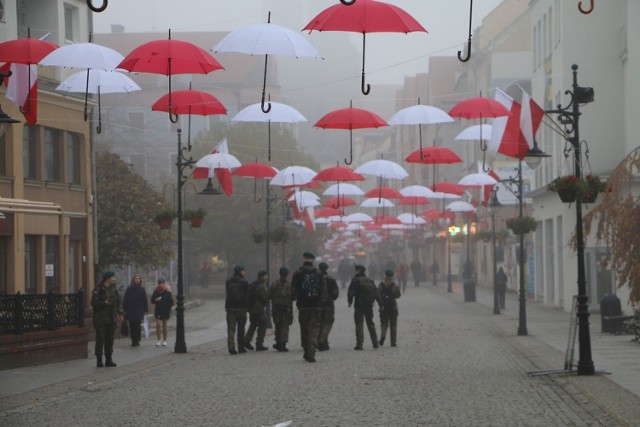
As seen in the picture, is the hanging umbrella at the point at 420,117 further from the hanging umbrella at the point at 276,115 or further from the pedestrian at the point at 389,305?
the pedestrian at the point at 389,305

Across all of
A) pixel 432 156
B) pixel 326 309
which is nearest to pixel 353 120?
pixel 326 309

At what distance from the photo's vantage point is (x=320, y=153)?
199375 millimetres

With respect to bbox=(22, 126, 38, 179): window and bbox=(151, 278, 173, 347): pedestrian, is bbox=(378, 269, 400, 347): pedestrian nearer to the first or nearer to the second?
bbox=(151, 278, 173, 347): pedestrian

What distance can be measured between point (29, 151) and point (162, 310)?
8.92 metres

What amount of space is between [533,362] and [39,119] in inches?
726

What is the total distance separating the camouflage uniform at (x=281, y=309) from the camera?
27031mm

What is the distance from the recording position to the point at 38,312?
24531mm

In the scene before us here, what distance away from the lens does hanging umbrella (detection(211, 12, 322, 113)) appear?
18.8 metres

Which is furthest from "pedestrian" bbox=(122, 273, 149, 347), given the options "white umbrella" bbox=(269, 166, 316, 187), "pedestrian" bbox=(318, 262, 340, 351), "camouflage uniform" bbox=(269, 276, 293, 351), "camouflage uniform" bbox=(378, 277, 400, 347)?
"white umbrella" bbox=(269, 166, 316, 187)

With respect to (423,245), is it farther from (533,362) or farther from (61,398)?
(61,398)

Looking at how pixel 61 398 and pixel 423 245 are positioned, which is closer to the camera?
pixel 61 398

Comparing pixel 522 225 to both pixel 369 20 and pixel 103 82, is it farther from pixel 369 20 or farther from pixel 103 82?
pixel 369 20

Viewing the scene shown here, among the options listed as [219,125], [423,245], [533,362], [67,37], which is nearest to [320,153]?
[423,245]

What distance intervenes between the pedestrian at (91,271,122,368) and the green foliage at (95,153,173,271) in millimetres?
25607
